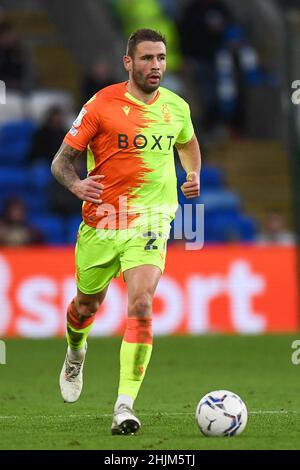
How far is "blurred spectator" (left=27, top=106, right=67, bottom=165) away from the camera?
60.4ft

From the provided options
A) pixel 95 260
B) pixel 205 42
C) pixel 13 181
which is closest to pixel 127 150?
pixel 95 260

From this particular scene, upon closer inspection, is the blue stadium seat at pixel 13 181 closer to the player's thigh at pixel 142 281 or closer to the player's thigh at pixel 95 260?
the player's thigh at pixel 95 260

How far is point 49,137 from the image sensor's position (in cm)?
1869

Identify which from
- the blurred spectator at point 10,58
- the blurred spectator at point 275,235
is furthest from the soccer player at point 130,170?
the blurred spectator at point 10,58

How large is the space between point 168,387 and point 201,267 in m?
5.56

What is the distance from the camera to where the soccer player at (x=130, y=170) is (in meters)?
8.62

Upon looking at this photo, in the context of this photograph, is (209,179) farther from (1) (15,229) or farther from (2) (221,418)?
(2) (221,418)

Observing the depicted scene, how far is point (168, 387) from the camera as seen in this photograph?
11453mm

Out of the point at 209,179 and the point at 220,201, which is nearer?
the point at 220,201

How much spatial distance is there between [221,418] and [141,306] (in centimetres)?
88

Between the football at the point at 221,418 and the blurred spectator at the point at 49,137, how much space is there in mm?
10876

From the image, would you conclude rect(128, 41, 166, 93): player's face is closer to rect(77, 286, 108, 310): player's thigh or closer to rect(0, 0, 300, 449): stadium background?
rect(77, 286, 108, 310): player's thigh
